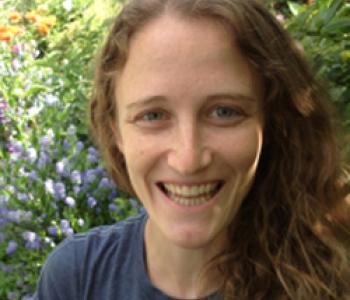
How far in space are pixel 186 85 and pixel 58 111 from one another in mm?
2273

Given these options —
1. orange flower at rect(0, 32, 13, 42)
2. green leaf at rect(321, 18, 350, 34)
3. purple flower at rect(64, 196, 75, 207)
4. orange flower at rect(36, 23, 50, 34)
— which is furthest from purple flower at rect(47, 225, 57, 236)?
orange flower at rect(36, 23, 50, 34)

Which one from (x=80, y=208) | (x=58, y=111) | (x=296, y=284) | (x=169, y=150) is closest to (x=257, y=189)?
(x=296, y=284)

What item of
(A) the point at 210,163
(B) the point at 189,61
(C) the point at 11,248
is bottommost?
A: (C) the point at 11,248

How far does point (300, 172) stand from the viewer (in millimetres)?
1823

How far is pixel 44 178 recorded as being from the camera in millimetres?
3061

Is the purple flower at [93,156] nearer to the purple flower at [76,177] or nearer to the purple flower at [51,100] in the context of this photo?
the purple flower at [76,177]

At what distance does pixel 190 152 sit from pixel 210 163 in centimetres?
6

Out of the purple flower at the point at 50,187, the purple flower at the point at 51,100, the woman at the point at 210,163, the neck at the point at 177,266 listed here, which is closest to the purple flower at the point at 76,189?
the purple flower at the point at 50,187

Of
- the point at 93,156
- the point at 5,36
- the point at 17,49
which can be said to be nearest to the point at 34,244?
the point at 93,156

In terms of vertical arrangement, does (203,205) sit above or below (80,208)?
above

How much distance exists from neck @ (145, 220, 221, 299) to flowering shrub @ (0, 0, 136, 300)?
1.06m

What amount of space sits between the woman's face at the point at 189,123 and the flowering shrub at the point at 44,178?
4.00ft

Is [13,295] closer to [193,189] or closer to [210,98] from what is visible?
[193,189]

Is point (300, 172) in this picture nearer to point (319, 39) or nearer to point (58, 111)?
point (319, 39)
